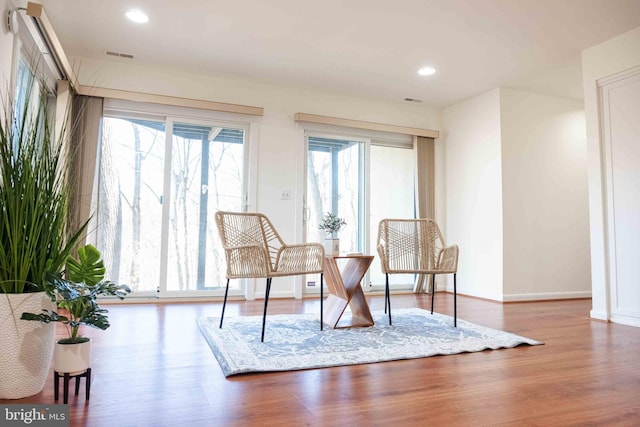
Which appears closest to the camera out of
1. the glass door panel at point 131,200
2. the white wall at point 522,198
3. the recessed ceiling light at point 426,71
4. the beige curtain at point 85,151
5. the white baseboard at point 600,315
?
the white baseboard at point 600,315

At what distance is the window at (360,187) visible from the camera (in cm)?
491

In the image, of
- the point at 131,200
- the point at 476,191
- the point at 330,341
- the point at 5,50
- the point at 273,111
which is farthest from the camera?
the point at 476,191

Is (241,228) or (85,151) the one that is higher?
(85,151)

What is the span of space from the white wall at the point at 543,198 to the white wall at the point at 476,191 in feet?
0.33

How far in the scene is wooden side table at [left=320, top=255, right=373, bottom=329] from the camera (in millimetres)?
2904

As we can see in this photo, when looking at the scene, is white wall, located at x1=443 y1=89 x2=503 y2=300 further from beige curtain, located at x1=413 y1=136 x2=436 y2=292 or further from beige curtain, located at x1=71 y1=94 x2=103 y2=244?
beige curtain, located at x1=71 y1=94 x2=103 y2=244

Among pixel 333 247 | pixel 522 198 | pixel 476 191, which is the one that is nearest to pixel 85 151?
pixel 333 247

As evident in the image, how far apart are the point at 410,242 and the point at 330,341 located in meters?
1.30

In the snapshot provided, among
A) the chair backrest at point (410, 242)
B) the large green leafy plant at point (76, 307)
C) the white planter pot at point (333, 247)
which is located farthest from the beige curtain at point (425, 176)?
the large green leafy plant at point (76, 307)

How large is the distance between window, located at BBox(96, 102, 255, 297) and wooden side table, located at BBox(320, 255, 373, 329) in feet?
5.74

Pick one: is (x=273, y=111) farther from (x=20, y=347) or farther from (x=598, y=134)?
(x=20, y=347)

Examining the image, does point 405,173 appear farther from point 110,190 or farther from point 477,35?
point 110,190

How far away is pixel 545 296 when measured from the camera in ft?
15.4

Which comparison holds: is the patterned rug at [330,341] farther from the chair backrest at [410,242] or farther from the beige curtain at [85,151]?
the beige curtain at [85,151]
